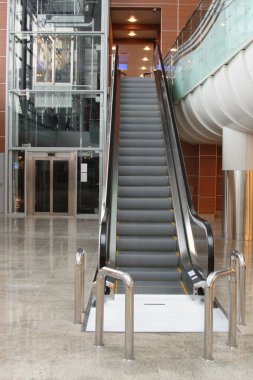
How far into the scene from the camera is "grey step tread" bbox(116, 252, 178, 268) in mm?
8742

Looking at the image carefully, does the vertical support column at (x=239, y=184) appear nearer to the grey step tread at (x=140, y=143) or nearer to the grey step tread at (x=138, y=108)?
the grey step tread at (x=140, y=143)

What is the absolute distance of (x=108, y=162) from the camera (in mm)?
10477

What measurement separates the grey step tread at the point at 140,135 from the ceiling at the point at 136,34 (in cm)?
1092

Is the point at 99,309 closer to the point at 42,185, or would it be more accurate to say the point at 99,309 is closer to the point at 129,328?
the point at 129,328

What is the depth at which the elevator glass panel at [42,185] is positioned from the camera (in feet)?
66.1

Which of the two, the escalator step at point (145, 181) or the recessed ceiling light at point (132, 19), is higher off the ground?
the recessed ceiling light at point (132, 19)

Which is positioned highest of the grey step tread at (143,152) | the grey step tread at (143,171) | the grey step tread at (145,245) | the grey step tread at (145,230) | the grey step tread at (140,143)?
the grey step tread at (140,143)

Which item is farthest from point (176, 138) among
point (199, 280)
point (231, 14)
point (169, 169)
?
point (199, 280)

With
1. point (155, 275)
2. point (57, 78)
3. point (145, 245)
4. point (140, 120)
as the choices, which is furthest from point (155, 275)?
point (57, 78)

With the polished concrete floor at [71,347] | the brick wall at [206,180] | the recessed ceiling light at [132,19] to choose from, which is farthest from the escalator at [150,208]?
the recessed ceiling light at [132,19]

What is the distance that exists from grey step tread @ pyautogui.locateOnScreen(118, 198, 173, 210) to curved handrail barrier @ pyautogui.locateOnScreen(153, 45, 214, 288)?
1.21 ft

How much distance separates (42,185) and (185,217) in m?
11.7

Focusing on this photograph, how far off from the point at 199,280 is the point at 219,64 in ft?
19.0

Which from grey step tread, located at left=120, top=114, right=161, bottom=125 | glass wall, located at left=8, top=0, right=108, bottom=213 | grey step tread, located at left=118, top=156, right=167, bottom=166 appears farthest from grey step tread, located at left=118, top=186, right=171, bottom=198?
glass wall, located at left=8, top=0, right=108, bottom=213
